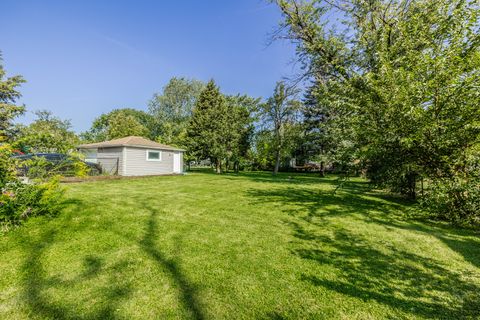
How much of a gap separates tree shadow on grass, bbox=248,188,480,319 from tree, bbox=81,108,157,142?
1189 inches

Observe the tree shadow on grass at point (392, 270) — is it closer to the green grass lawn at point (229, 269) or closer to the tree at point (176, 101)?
the green grass lawn at point (229, 269)

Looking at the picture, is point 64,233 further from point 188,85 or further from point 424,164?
point 188,85

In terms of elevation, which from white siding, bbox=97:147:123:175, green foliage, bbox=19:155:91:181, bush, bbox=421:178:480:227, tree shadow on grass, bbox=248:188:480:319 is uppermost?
white siding, bbox=97:147:123:175

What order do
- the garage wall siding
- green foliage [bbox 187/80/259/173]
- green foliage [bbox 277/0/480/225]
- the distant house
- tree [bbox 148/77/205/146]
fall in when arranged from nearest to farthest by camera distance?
green foliage [bbox 277/0/480/225] < the distant house < the garage wall siding < green foliage [bbox 187/80/259/173] < tree [bbox 148/77/205/146]

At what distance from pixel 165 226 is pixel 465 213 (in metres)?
6.73

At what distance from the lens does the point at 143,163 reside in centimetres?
1588

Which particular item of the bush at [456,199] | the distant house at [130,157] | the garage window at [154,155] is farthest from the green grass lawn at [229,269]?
the garage window at [154,155]

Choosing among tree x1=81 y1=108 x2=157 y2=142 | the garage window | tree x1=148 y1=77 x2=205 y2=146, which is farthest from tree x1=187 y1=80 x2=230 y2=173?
tree x1=81 y1=108 x2=157 y2=142

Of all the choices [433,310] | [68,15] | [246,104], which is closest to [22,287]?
[433,310]

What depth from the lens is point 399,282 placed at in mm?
2717

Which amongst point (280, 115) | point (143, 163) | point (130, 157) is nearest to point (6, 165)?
point (130, 157)

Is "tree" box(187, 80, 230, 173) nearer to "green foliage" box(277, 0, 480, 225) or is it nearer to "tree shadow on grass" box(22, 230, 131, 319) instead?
"green foliage" box(277, 0, 480, 225)

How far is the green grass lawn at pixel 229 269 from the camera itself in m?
2.16

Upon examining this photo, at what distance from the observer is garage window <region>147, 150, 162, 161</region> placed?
1630 cm
